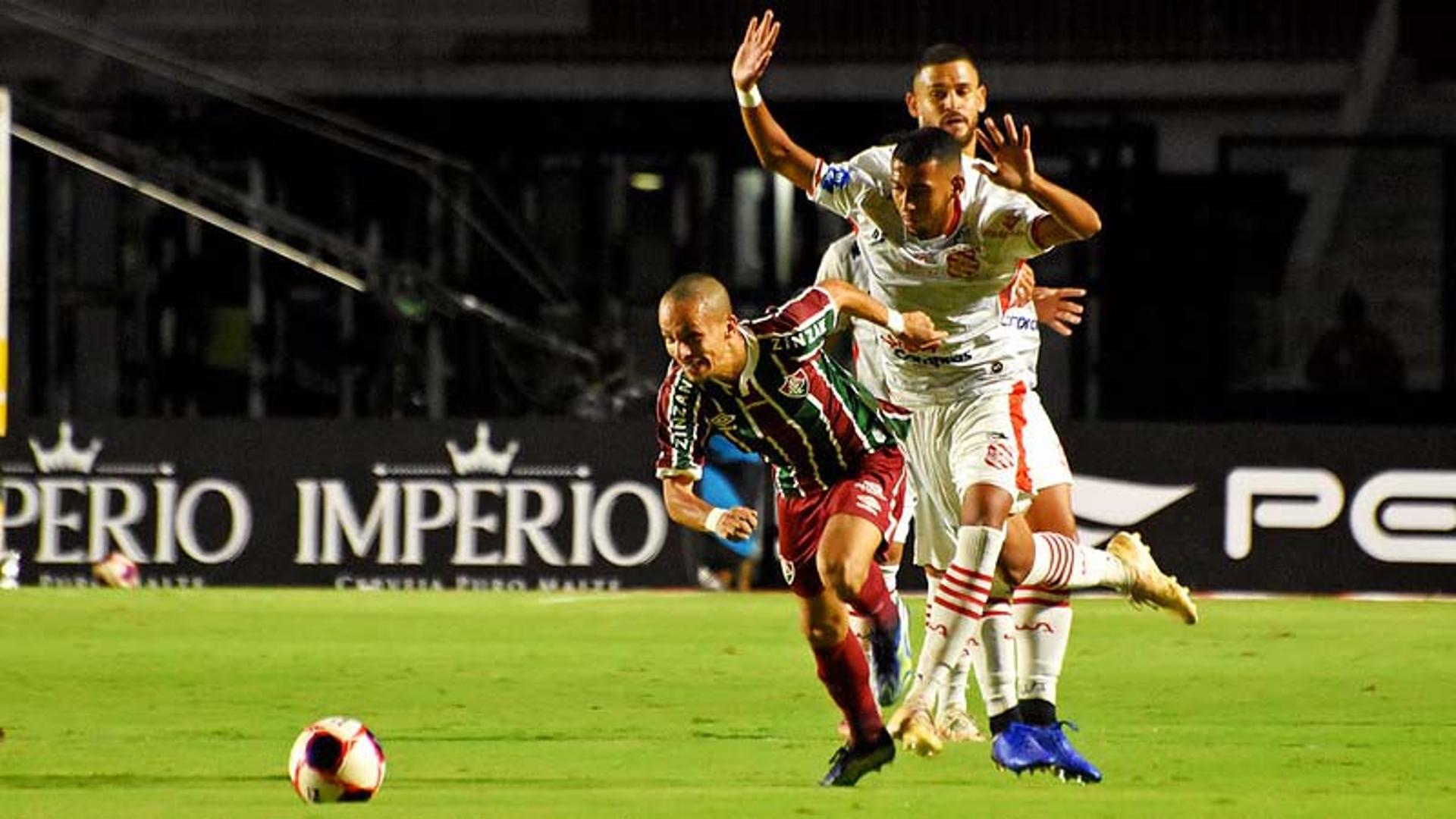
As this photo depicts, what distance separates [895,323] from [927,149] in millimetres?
552

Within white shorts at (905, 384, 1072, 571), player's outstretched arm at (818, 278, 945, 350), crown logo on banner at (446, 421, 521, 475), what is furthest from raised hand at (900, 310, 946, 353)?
crown logo on banner at (446, 421, 521, 475)

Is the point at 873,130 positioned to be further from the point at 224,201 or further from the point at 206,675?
the point at 206,675

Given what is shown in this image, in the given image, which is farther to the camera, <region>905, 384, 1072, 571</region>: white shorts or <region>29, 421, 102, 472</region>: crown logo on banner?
<region>29, 421, 102, 472</region>: crown logo on banner

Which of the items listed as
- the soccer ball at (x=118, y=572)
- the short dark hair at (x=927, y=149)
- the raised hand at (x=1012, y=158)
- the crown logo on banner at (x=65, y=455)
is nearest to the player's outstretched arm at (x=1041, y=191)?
the raised hand at (x=1012, y=158)

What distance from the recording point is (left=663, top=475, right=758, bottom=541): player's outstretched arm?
787 centimetres

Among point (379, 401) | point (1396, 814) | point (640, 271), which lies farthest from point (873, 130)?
point (1396, 814)

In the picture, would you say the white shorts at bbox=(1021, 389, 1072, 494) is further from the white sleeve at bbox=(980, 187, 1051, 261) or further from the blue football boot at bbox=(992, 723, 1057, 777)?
the blue football boot at bbox=(992, 723, 1057, 777)

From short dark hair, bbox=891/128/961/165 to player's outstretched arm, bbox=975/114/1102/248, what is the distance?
0.36 ft

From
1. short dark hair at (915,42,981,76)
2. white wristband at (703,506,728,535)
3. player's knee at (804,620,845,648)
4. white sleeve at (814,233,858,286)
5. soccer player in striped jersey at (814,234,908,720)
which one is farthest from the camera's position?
white sleeve at (814,233,858,286)

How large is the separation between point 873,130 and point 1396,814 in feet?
41.8

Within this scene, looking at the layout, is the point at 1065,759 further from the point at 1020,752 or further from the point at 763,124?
the point at 763,124

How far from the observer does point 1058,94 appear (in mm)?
24172

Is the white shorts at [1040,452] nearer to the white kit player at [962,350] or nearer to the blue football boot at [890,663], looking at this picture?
the white kit player at [962,350]

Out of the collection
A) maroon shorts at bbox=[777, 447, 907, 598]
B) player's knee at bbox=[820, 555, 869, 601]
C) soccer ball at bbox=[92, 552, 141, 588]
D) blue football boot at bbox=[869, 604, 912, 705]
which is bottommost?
soccer ball at bbox=[92, 552, 141, 588]
